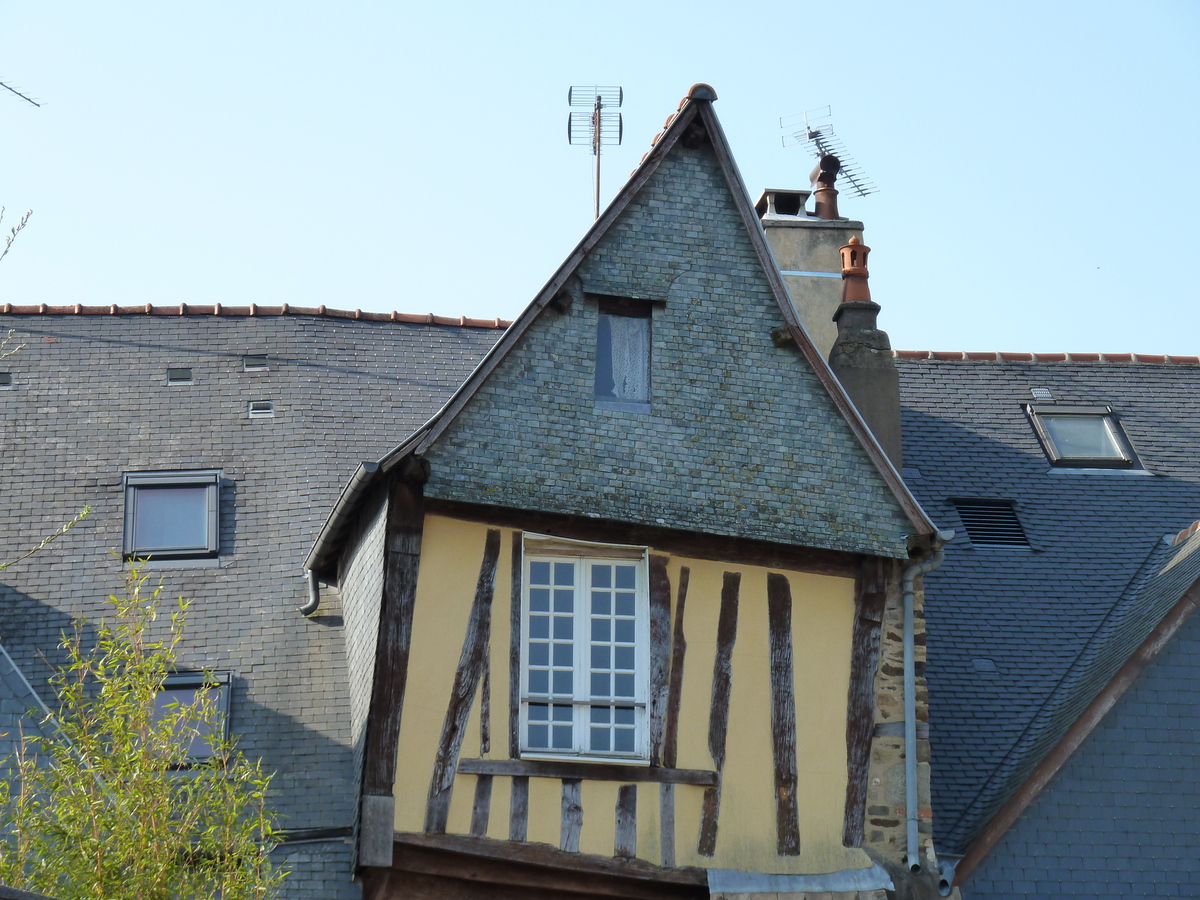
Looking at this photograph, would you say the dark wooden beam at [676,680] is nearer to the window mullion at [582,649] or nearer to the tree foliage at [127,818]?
the window mullion at [582,649]

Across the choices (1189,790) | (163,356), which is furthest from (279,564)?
(1189,790)

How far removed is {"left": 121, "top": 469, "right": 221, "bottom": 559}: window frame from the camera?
37.5 ft

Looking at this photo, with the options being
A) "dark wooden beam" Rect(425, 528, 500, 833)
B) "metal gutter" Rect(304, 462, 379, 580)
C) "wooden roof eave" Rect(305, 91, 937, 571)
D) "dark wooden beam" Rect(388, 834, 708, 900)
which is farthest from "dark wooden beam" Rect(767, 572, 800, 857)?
"metal gutter" Rect(304, 462, 379, 580)

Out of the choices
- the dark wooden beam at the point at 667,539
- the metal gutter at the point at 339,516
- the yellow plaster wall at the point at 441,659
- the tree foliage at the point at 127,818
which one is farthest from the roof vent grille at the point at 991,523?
the tree foliage at the point at 127,818

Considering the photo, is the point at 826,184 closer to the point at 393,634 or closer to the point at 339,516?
the point at 339,516

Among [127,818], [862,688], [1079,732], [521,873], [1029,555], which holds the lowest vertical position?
[521,873]

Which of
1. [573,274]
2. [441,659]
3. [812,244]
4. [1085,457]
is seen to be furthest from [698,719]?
[812,244]

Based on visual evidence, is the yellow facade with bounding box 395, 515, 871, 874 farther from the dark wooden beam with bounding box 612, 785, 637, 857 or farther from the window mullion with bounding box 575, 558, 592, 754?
the window mullion with bounding box 575, 558, 592, 754

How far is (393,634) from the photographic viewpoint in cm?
909

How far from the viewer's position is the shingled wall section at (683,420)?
9508 mm

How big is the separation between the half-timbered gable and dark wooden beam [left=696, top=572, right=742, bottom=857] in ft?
0.05

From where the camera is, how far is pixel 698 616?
9539 mm

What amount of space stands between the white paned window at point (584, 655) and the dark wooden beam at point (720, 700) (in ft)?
1.37

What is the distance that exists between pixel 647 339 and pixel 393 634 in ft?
8.11
